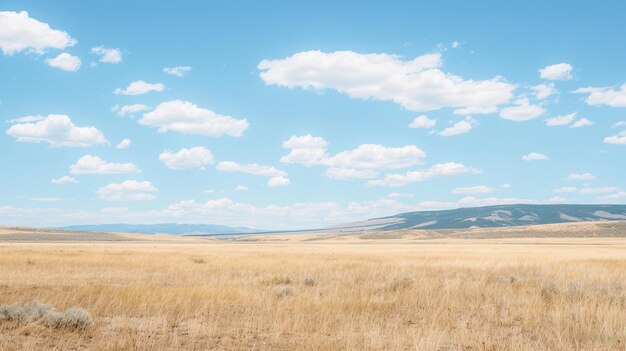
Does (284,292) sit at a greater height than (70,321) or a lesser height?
lesser

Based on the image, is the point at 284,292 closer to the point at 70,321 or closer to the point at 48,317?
the point at 70,321

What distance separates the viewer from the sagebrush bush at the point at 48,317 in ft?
32.9

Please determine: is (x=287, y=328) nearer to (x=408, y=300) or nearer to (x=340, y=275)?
(x=408, y=300)

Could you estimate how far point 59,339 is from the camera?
9.29 meters

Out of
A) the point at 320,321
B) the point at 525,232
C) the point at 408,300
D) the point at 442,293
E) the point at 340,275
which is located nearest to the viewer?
the point at 320,321

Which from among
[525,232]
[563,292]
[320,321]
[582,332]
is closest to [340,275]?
[563,292]

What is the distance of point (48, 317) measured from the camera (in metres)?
10.3

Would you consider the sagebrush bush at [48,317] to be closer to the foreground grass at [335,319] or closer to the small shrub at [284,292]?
the foreground grass at [335,319]

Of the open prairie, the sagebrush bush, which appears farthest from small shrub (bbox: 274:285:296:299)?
the sagebrush bush

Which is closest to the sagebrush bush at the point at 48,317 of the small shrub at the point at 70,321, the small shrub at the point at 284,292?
the small shrub at the point at 70,321

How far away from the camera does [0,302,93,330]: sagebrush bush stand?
10.0 meters

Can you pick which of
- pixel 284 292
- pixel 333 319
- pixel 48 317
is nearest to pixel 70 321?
pixel 48 317

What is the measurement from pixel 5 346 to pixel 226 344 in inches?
133

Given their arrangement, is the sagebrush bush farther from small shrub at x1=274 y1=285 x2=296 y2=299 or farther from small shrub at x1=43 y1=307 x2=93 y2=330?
small shrub at x1=274 y1=285 x2=296 y2=299
